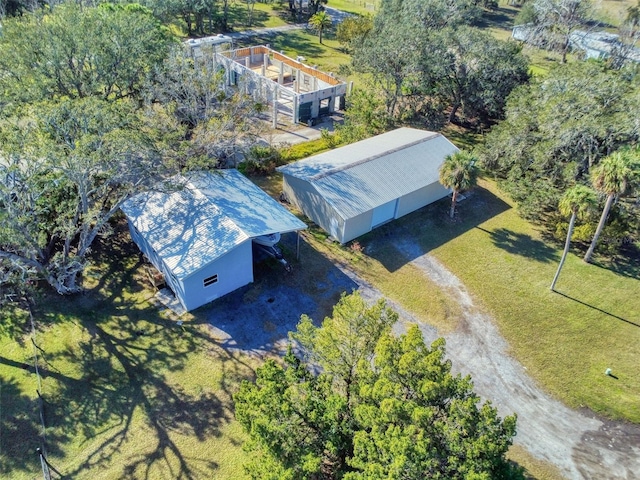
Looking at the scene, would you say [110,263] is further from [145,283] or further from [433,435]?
[433,435]

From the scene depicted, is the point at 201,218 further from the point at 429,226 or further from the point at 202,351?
the point at 429,226

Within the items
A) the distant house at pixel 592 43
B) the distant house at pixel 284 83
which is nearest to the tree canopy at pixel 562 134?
the distant house at pixel 284 83

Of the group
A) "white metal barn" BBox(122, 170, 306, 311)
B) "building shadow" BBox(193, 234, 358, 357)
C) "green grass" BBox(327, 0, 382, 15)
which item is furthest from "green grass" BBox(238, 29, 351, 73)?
"building shadow" BBox(193, 234, 358, 357)

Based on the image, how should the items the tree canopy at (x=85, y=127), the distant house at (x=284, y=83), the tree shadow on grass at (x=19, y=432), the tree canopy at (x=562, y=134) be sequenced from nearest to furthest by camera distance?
1. the tree shadow on grass at (x=19, y=432)
2. the tree canopy at (x=85, y=127)
3. the tree canopy at (x=562, y=134)
4. the distant house at (x=284, y=83)

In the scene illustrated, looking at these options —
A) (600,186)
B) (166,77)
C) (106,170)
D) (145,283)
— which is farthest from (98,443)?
(600,186)

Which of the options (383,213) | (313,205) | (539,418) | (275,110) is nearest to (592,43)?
(275,110)

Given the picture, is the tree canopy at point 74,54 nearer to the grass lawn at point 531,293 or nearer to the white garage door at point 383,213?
the grass lawn at point 531,293

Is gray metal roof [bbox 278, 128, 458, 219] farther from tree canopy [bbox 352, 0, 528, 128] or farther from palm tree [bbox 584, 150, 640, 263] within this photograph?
palm tree [bbox 584, 150, 640, 263]
